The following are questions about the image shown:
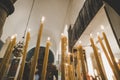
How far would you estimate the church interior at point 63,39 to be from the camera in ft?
2.67

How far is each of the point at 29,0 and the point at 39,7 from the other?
539 mm

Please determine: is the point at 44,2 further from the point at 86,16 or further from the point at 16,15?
the point at 86,16

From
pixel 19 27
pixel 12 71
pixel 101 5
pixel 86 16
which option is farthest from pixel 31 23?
pixel 101 5

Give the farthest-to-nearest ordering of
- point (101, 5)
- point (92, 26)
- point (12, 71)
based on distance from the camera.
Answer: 1. point (12, 71)
2. point (92, 26)
3. point (101, 5)

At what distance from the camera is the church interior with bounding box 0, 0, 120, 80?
812mm

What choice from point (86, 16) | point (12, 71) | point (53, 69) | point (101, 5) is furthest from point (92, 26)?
point (12, 71)

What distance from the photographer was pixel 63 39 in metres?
0.93

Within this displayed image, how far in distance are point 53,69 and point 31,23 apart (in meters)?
3.16

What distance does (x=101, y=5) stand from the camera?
1546 mm

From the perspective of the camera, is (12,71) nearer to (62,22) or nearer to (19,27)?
(19,27)

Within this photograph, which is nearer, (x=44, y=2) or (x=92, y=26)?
(x=92, y=26)

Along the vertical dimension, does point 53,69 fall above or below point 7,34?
below

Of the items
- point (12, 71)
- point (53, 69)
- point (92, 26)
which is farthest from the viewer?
point (53, 69)

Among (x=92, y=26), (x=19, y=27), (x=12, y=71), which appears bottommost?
(x=12, y=71)
